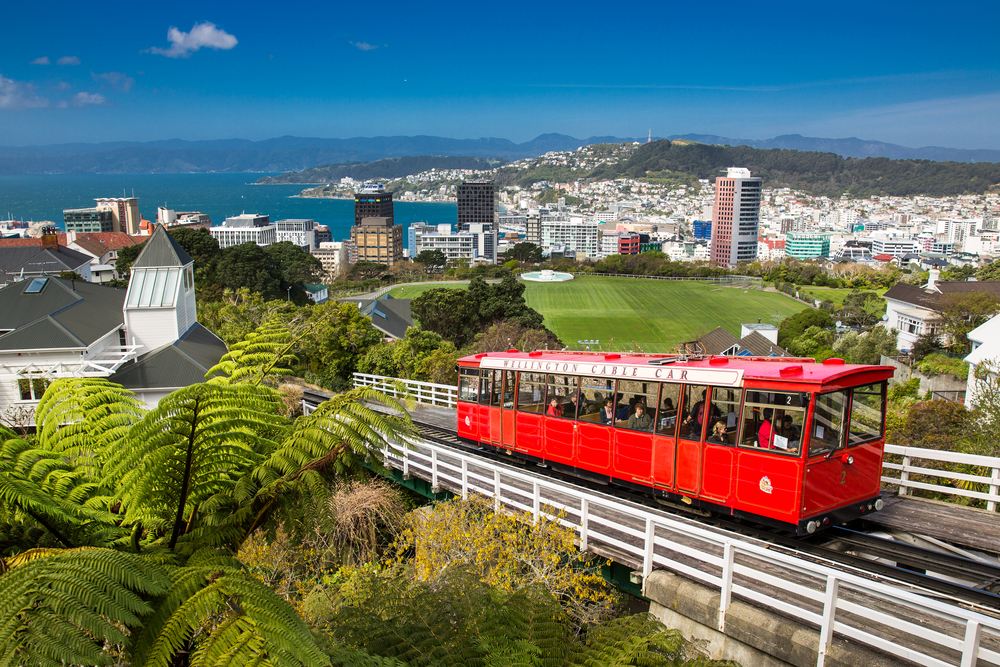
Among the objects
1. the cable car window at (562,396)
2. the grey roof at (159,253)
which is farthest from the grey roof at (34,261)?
the cable car window at (562,396)

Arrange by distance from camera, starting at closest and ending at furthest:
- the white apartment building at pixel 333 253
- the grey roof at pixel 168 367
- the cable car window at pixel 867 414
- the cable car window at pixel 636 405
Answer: the cable car window at pixel 867 414 < the cable car window at pixel 636 405 < the grey roof at pixel 168 367 < the white apartment building at pixel 333 253

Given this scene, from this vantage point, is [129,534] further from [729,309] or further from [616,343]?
[729,309]

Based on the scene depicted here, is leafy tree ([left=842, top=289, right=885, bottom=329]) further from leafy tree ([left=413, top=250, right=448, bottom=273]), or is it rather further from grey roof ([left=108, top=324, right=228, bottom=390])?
leafy tree ([left=413, top=250, right=448, bottom=273])

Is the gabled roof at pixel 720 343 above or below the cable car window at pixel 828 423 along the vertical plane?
below

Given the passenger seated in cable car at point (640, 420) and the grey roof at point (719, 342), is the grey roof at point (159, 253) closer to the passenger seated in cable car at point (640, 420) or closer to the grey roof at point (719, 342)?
the passenger seated in cable car at point (640, 420)

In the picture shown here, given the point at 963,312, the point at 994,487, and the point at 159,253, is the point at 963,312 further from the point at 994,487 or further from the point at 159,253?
the point at 159,253

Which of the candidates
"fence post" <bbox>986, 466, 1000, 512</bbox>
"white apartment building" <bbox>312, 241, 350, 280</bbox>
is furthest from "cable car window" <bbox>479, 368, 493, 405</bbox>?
"white apartment building" <bbox>312, 241, 350, 280</bbox>

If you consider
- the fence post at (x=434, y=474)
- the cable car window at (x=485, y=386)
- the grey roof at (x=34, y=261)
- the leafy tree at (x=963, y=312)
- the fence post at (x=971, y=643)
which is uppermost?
the fence post at (x=971, y=643)
